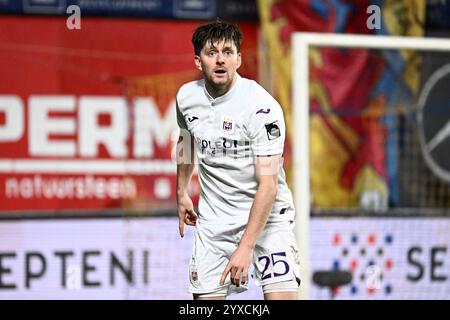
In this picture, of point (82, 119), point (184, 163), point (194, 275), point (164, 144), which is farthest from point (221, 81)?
point (82, 119)

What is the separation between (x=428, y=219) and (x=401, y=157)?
63cm

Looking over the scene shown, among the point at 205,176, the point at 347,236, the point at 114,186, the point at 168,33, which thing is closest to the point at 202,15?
the point at 168,33

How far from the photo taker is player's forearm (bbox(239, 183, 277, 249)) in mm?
5727

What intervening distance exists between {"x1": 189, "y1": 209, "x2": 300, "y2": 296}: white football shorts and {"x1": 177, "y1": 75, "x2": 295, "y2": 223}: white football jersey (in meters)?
0.06

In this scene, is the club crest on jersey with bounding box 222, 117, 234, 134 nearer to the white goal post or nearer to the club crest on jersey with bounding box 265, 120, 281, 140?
the club crest on jersey with bounding box 265, 120, 281, 140

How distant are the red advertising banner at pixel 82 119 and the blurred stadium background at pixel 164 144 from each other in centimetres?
1

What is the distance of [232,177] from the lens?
5.97 meters

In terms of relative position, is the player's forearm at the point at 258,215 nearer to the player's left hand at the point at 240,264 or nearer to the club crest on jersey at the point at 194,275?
the player's left hand at the point at 240,264

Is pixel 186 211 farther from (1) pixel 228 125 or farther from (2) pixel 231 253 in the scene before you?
(1) pixel 228 125

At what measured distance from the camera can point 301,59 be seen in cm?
872

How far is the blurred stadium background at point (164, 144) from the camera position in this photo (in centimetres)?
1026

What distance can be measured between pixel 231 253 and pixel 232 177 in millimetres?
404

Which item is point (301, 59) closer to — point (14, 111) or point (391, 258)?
point (391, 258)

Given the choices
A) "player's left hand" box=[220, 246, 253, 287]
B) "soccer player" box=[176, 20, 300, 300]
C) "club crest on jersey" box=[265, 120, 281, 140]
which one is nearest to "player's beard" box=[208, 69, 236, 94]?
"soccer player" box=[176, 20, 300, 300]
